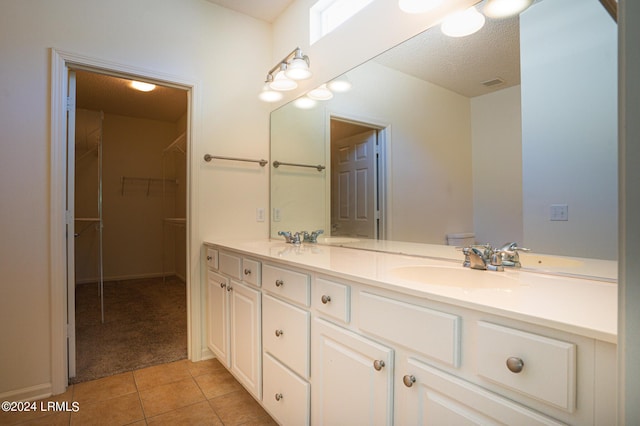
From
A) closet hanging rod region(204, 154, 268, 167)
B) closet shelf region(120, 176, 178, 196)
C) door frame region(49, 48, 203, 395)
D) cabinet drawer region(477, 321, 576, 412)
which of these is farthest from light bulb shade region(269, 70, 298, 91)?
closet shelf region(120, 176, 178, 196)

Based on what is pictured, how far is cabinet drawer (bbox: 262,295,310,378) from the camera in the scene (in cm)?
133

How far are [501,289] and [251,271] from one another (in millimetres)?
1184

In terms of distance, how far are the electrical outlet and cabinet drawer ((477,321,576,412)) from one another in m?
0.62

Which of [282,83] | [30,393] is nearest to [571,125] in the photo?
[282,83]

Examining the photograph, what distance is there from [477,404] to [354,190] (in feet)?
4.56

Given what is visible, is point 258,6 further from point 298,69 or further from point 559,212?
point 559,212

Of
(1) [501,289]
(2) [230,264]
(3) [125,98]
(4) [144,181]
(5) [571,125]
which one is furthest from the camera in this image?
(4) [144,181]

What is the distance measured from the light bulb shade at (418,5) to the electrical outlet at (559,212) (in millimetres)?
1010

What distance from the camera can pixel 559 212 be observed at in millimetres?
1147

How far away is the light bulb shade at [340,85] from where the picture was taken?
2.06 m

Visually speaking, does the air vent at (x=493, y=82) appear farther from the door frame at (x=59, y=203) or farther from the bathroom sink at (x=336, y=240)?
the door frame at (x=59, y=203)

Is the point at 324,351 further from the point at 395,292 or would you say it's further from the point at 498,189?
the point at 498,189

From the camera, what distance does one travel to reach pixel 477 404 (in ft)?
2.52

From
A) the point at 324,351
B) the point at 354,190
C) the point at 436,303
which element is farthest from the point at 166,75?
the point at 436,303
